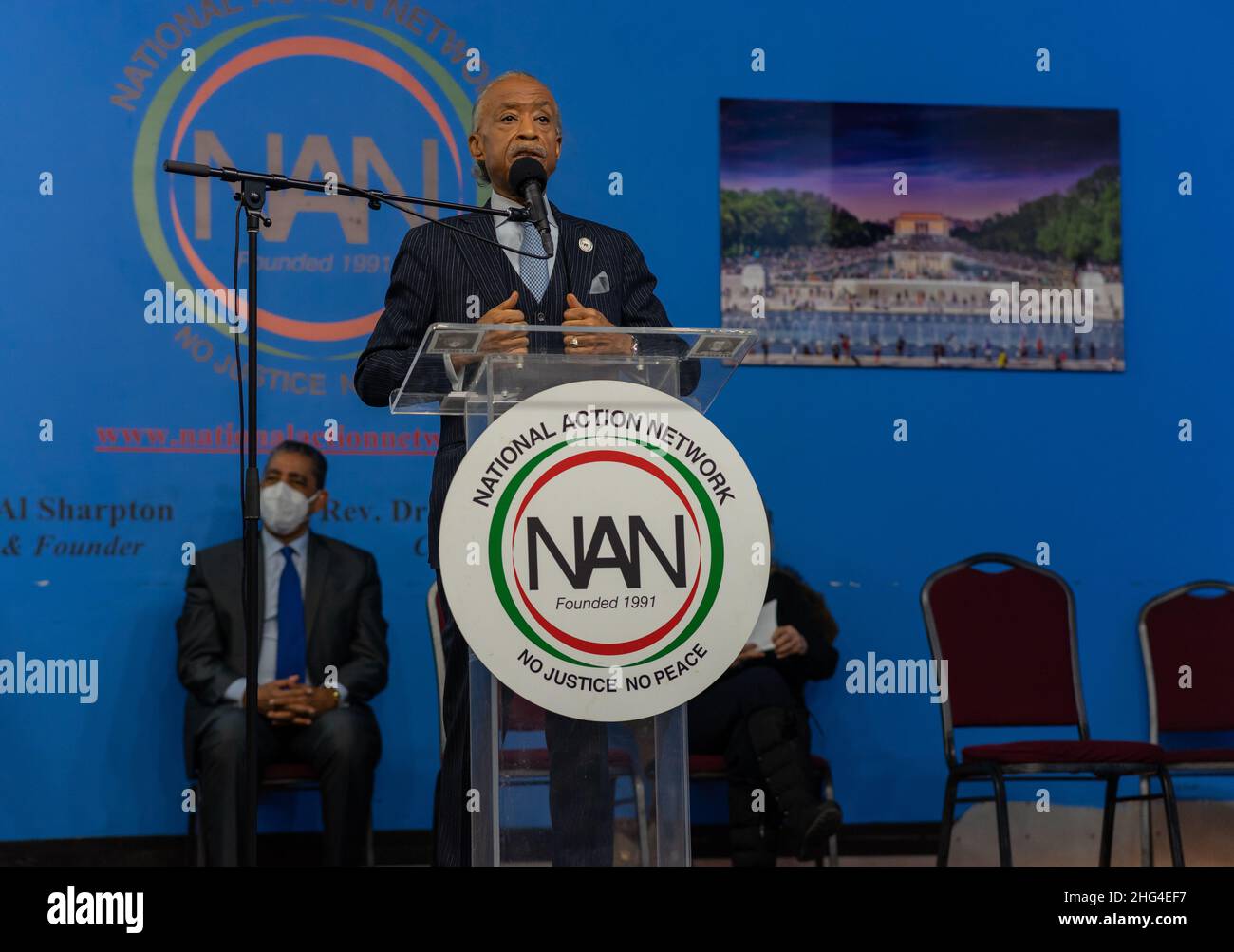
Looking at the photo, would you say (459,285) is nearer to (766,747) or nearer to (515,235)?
(515,235)

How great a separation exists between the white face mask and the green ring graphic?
8.53 ft

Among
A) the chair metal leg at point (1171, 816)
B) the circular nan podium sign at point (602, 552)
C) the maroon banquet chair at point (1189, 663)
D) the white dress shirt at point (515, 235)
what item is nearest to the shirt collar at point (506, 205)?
the white dress shirt at point (515, 235)

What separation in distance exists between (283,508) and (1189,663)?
10.1ft

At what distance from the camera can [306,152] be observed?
5.17 m

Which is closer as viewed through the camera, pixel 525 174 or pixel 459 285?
pixel 525 174

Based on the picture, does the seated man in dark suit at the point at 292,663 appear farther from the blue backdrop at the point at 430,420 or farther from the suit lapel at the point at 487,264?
the suit lapel at the point at 487,264

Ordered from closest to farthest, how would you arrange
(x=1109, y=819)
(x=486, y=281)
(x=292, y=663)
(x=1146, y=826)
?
(x=486, y=281), (x=1109, y=819), (x=292, y=663), (x=1146, y=826)

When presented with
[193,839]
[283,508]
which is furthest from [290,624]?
[193,839]

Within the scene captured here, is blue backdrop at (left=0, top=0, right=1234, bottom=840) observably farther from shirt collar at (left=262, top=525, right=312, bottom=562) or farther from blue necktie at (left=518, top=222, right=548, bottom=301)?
blue necktie at (left=518, top=222, right=548, bottom=301)

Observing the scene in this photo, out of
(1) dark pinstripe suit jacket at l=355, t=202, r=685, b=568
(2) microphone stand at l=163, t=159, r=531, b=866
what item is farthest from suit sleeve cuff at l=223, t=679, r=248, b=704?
(1) dark pinstripe suit jacket at l=355, t=202, r=685, b=568

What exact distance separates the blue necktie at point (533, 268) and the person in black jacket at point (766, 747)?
1642 millimetres

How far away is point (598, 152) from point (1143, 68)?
82.0 inches

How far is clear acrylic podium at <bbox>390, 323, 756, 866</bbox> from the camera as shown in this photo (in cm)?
248

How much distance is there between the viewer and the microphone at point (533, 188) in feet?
9.54
